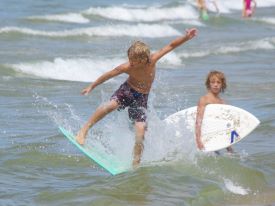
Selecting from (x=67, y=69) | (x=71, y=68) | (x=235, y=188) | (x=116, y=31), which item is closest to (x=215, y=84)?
(x=235, y=188)

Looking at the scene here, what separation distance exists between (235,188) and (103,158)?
4.72 ft

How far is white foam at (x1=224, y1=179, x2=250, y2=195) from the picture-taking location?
8218 mm

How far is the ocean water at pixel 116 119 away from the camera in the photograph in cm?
817

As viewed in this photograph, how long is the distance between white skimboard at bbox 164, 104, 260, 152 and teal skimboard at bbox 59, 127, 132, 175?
89 cm

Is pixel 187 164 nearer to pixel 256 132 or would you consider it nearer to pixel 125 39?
pixel 256 132

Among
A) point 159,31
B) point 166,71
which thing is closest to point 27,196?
point 166,71

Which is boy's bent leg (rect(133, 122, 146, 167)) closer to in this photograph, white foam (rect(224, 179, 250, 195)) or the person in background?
the person in background

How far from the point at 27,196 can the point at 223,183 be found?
6.43ft

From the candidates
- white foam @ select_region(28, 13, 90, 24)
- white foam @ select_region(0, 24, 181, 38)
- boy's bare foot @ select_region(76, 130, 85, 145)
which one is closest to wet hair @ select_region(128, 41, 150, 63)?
boy's bare foot @ select_region(76, 130, 85, 145)

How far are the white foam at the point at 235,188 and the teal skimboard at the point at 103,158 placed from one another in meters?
1.03

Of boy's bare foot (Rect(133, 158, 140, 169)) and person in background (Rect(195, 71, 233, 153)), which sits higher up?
person in background (Rect(195, 71, 233, 153))

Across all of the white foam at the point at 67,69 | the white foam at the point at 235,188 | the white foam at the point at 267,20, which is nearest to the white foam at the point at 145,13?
the white foam at the point at 267,20

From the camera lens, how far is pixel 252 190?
8.34 meters

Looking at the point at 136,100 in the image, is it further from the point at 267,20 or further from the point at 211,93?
the point at 267,20
